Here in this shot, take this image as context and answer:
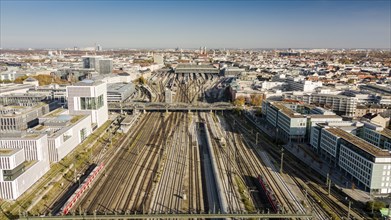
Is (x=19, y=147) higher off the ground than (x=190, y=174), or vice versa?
(x=19, y=147)

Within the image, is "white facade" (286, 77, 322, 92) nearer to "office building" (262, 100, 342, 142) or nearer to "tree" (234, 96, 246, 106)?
"tree" (234, 96, 246, 106)

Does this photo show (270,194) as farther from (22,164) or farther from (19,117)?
(19,117)

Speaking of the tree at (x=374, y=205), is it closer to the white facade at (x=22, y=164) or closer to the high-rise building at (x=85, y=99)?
the white facade at (x=22, y=164)

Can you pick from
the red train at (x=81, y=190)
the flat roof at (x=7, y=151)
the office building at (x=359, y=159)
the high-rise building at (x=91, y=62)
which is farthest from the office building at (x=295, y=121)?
the high-rise building at (x=91, y=62)

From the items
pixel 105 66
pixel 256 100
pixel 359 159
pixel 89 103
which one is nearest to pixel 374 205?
pixel 359 159

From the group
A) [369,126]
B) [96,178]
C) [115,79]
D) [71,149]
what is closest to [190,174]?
[96,178]

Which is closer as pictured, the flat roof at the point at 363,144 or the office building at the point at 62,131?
the flat roof at the point at 363,144

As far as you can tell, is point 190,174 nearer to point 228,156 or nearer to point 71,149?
point 228,156
